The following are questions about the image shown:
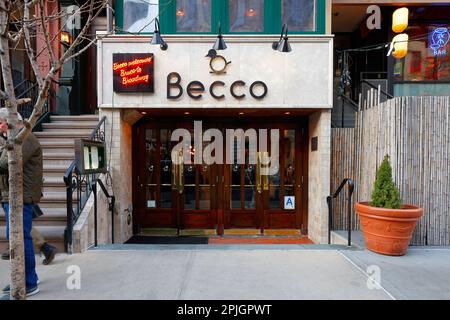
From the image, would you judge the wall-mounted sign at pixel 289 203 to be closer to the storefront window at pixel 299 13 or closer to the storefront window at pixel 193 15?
the storefront window at pixel 299 13

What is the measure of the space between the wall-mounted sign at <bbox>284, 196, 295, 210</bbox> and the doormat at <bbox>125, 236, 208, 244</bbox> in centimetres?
212

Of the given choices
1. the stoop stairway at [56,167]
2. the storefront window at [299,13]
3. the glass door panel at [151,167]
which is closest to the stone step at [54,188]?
the stoop stairway at [56,167]

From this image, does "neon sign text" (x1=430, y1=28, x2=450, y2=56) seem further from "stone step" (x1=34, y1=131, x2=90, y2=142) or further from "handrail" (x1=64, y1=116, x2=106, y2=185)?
"stone step" (x1=34, y1=131, x2=90, y2=142)

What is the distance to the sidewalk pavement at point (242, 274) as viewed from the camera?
10.7 feet

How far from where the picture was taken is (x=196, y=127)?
715 cm

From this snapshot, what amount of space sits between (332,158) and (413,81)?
2747mm

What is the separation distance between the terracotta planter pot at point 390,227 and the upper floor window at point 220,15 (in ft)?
13.4

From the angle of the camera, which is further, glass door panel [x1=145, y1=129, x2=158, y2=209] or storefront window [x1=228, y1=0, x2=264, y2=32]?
glass door panel [x1=145, y1=129, x2=158, y2=209]

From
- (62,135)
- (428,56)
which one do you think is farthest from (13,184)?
(428,56)

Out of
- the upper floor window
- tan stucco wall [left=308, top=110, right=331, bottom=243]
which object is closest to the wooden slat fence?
tan stucco wall [left=308, top=110, right=331, bottom=243]

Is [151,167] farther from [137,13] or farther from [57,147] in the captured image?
[137,13]

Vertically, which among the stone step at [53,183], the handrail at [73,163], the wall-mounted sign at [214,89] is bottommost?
the stone step at [53,183]

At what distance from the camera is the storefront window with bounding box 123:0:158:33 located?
6.28 m

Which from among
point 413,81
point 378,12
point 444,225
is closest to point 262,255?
point 444,225
